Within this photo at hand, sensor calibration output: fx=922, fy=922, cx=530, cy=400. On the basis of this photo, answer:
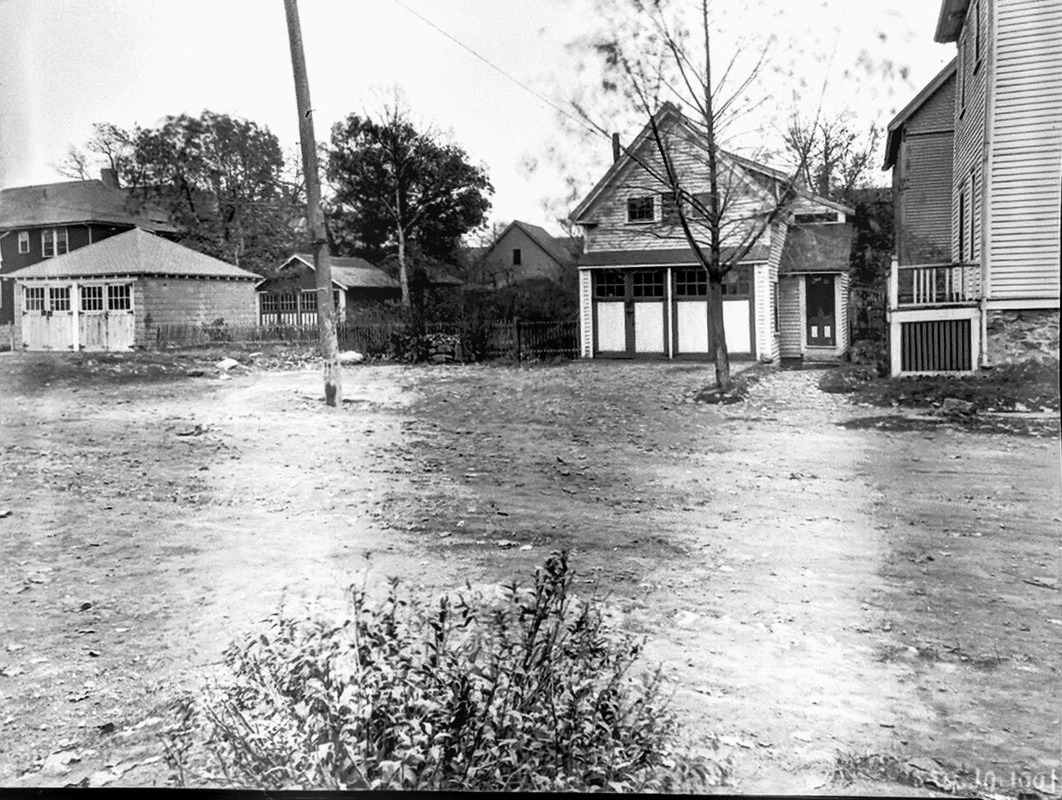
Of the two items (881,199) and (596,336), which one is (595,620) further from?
(881,199)

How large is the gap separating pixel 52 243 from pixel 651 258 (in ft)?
5.76

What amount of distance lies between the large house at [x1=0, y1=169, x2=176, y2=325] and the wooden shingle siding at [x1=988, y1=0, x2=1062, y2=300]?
212 centimetres

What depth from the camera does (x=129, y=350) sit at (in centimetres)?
270

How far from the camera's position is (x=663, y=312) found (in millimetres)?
2281

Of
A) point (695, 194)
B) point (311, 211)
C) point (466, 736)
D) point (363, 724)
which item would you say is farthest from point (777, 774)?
point (311, 211)

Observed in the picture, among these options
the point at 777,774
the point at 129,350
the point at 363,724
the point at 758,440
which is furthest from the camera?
the point at 129,350

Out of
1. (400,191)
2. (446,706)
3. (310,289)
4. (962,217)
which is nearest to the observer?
(446,706)

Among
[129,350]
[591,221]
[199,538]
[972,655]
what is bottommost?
[972,655]

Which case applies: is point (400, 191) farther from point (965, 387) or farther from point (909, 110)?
point (965, 387)

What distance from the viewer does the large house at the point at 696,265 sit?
7.13 ft

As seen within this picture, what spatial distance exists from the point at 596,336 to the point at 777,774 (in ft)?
3.56

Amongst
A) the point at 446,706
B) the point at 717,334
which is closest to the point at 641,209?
the point at 717,334

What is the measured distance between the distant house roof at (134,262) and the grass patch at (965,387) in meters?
1.58

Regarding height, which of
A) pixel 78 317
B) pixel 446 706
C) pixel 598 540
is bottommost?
pixel 446 706
